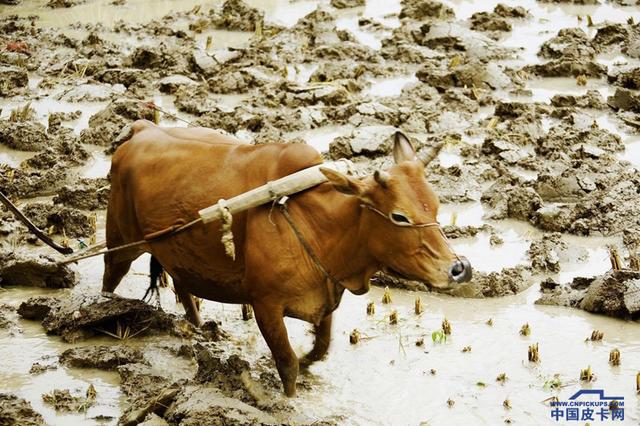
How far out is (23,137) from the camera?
10.3 metres

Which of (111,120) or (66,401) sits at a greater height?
(66,401)

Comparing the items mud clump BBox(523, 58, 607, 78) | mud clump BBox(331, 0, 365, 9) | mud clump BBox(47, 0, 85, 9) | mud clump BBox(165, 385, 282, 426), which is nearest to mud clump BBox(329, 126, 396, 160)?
mud clump BBox(523, 58, 607, 78)

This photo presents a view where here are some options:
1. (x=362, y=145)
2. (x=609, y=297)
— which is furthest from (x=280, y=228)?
(x=362, y=145)

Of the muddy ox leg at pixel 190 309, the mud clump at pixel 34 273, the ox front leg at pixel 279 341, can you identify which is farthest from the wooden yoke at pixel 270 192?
the mud clump at pixel 34 273

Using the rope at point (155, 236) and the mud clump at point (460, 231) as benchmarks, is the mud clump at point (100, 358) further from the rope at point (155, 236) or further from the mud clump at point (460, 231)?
the mud clump at point (460, 231)

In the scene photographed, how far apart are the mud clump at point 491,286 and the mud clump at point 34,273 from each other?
3080 mm

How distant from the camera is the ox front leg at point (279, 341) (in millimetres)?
5297

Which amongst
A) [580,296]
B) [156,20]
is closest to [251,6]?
[156,20]

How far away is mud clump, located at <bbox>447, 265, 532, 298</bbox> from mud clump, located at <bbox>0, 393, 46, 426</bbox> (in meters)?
3.48

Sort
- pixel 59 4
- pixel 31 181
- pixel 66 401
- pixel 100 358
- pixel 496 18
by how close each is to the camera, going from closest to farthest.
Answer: pixel 66 401 → pixel 100 358 → pixel 31 181 → pixel 496 18 → pixel 59 4

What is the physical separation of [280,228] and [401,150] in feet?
2.73

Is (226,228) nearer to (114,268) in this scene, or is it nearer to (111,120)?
(114,268)

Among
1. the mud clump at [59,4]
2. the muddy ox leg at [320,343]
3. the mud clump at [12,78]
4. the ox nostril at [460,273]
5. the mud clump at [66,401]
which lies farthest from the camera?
the mud clump at [59,4]

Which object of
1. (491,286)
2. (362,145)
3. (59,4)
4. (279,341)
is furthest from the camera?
(59,4)
